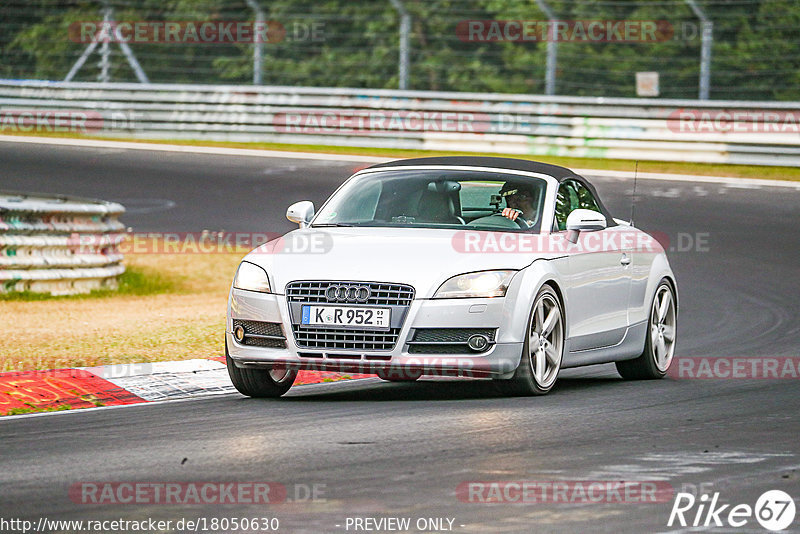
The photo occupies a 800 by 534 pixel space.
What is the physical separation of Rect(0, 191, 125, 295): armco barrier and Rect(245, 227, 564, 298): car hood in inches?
253

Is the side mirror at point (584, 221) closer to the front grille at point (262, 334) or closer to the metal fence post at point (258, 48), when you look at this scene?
the front grille at point (262, 334)

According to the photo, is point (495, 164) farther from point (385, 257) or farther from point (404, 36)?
point (404, 36)

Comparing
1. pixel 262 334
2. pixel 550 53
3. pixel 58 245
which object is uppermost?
pixel 550 53

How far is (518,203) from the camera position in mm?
10570

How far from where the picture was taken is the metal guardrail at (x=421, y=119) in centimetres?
2519

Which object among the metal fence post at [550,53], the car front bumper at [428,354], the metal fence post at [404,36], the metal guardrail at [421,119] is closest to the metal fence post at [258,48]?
the metal guardrail at [421,119]

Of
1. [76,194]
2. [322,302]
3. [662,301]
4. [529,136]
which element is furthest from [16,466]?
[529,136]

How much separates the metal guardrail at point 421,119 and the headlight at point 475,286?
15984 millimetres

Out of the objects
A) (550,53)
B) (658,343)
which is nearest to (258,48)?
(550,53)

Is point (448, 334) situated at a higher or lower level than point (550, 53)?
lower

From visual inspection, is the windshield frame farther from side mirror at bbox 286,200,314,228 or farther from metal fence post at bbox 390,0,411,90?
metal fence post at bbox 390,0,411,90

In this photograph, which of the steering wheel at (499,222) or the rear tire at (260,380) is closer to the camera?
the rear tire at (260,380)

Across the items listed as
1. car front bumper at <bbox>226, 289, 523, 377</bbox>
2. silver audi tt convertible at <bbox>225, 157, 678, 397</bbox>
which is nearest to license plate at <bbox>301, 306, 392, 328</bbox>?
silver audi tt convertible at <bbox>225, 157, 678, 397</bbox>

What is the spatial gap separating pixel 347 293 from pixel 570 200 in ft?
7.64
